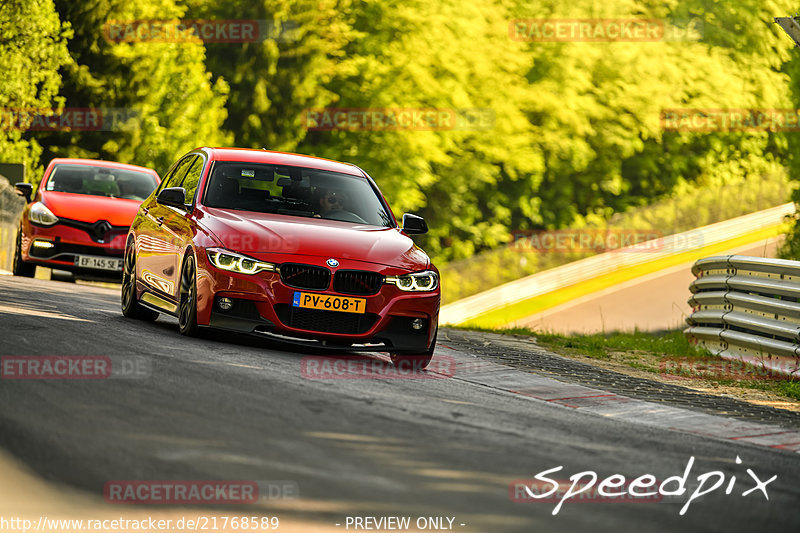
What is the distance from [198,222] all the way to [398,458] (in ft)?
16.5

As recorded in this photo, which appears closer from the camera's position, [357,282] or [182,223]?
[357,282]

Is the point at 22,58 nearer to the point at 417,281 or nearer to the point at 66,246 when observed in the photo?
the point at 66,246

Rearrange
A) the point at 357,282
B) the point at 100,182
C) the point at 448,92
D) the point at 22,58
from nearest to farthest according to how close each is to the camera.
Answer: the point at 357,282 → the point at 100,182 → the point at 22,58 → the point at 448,92

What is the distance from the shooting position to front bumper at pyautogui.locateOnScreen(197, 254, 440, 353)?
393 inches

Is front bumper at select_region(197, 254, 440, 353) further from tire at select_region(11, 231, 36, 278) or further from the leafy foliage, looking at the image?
the leafy foliage

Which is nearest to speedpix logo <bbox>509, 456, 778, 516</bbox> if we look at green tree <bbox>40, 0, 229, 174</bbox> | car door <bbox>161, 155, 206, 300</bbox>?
car door <bbox>161, 155, 206, 300</bbox>

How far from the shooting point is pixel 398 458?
245 inches

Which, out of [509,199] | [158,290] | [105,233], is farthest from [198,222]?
[509,199]

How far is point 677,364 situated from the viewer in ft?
44.4

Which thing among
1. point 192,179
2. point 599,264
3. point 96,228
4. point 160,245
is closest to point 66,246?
point 96,228

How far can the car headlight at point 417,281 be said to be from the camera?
10242 mm

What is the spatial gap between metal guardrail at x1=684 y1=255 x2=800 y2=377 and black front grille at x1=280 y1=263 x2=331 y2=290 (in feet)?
15.8

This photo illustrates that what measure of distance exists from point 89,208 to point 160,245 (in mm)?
6790

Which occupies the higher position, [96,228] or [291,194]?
[291,194]
